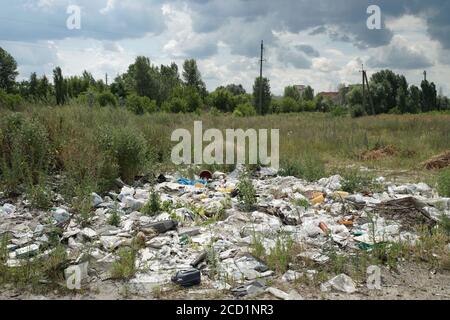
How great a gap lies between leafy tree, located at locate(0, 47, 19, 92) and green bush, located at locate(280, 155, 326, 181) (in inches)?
1263

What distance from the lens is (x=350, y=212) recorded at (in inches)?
204

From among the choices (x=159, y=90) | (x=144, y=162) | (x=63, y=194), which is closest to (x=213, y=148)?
(x=144, y=162)

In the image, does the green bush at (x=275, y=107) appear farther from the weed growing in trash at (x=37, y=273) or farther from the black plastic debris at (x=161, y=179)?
the weed growing in trash at (x=37, y=273)

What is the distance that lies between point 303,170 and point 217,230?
3303 millimetres

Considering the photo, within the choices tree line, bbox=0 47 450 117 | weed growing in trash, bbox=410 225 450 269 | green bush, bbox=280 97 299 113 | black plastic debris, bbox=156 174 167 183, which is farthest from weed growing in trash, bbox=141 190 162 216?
green bush, bbox=280 97 299 113

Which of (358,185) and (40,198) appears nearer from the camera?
(40,198)

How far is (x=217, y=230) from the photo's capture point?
177 inches

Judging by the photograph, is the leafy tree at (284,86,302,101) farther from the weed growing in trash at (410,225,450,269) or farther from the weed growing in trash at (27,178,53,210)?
the weed growing in trash at (410,225,450,269)

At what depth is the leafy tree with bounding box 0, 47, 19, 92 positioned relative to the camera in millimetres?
34500

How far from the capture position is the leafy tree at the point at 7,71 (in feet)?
113

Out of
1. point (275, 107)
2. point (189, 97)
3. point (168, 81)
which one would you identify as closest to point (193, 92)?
point (189, 97)

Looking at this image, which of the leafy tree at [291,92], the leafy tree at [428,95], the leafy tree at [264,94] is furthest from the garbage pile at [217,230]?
the leafy tree at [291,92]

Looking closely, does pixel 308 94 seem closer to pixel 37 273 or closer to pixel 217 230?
pixel 217 230
